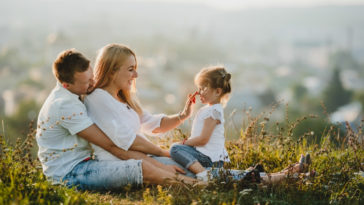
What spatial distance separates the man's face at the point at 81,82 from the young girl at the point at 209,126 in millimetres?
1021

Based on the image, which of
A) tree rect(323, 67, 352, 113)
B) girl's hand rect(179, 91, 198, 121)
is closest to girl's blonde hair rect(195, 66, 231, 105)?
girl's hand rect(179, 91, 198, 121)

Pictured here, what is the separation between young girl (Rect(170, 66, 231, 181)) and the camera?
3.40 m

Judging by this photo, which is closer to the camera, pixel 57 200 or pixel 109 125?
pixel 57 200

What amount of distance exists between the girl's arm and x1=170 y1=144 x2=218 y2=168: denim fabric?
60mm

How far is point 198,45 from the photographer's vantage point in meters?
126

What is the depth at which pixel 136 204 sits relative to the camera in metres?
2.74

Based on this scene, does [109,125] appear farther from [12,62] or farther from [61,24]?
[61,24]

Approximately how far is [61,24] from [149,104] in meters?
76.2

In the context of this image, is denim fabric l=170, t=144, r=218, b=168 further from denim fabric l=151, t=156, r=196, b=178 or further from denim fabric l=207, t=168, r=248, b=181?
denim fabric l=207, t=168, r=248, b=181

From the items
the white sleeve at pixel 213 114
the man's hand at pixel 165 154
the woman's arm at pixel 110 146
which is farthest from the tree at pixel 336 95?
the woman's arm at pixel 110 146

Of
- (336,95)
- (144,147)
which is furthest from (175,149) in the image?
(336,95)

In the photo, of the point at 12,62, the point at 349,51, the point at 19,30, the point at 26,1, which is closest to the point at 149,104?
the point at 12,62

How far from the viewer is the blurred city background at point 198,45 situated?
79375 millimetres

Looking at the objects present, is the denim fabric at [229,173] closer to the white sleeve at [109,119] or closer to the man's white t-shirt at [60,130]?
the white sleeve at [109,119]
